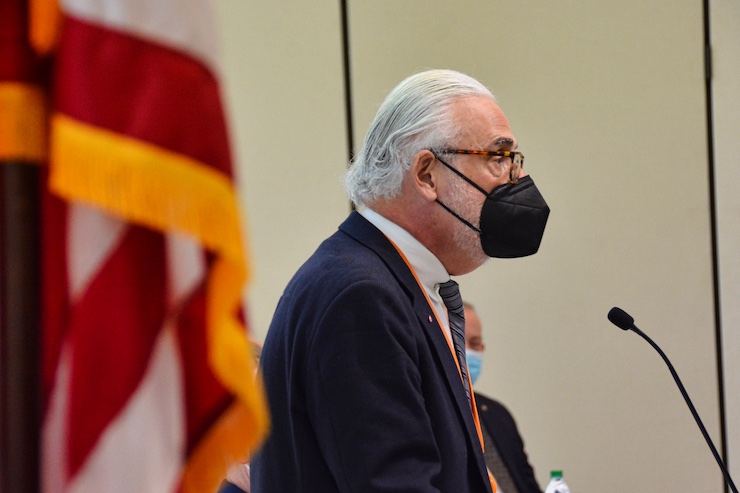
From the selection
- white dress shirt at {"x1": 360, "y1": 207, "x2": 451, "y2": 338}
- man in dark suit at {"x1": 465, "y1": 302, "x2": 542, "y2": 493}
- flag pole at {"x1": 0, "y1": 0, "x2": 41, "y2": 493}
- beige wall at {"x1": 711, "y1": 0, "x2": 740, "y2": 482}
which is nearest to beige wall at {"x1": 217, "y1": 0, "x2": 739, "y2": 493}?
beige wall at {"x1": 711, "y1": 0, "x2": 740, "y2": 482}

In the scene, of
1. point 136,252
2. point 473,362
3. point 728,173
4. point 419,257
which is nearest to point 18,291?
point 136,252

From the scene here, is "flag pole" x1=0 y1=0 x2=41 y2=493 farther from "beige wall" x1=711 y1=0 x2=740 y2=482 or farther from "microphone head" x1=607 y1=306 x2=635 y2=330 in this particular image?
"beige wall" x1=711 y1=0 x2=740 y2=482

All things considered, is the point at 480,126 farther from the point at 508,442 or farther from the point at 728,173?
the point at 728,173

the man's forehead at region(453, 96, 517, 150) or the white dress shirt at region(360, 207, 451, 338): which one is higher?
the man's forehead at region(453, 96, 517, 150)

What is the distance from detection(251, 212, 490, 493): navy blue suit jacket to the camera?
1.73 m

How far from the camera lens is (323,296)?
185 cm

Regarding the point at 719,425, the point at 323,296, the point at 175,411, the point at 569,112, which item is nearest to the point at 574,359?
the point at 719,425

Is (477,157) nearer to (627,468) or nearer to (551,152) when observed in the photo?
(551,152)

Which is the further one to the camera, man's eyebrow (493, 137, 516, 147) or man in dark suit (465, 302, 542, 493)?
man in dark suit (465, 302, 542, 493)

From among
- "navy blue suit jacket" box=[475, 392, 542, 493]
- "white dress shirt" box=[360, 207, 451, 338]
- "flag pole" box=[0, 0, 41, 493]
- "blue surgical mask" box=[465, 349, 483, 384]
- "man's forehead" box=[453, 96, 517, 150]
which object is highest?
"flag pole" box=[0, 0, 41, 493]

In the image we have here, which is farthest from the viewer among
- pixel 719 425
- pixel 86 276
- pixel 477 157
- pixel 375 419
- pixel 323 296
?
pixel 719 425

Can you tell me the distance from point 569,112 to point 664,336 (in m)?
1.16

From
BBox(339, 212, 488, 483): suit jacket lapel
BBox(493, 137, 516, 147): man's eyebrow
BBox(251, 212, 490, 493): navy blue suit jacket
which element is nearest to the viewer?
BBox(251, 212, 490, 493): navy blue suit jacket

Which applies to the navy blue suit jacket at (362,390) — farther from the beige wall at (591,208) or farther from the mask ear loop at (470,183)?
the beige wall at (591,208)
